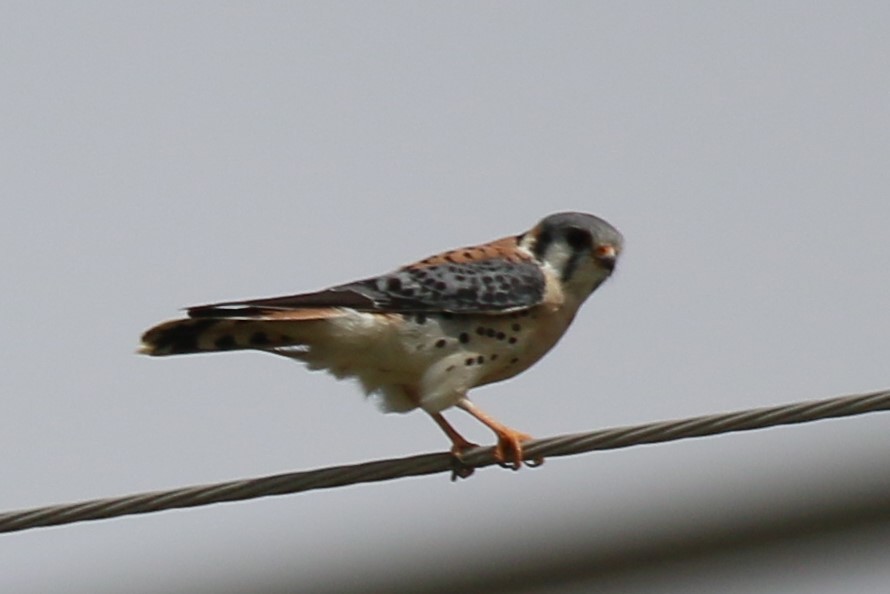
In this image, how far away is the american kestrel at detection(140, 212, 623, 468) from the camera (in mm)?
5379

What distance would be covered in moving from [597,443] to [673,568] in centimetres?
36

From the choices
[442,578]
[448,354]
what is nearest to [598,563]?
[442,578]

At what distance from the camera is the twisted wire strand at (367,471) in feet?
15.1

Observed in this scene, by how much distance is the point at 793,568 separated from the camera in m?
4.41

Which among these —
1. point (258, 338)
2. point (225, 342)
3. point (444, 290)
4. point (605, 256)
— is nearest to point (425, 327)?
point (444, 290)

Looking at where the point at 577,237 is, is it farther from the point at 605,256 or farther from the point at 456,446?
the point at 456,446

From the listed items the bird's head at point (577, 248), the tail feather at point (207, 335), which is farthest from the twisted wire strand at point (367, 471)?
the bird's head at point (577, 248)

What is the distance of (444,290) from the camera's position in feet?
19.2

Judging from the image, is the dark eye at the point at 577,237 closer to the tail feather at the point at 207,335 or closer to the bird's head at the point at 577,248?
the bird's head at the point at 577,248

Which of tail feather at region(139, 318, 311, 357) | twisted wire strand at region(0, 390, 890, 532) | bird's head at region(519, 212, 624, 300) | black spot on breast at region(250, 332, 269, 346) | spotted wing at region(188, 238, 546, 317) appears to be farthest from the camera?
bird's head at region(519, 212, 624, 300)

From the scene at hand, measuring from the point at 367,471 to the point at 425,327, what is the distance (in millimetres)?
966

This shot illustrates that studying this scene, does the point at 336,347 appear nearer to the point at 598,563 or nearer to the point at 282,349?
the point at 282,349

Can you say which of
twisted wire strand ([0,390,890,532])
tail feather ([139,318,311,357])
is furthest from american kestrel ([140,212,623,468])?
twisted wire strand ([0,390,890,532])

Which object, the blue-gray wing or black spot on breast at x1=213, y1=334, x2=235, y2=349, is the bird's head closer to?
the blue-gray wing
